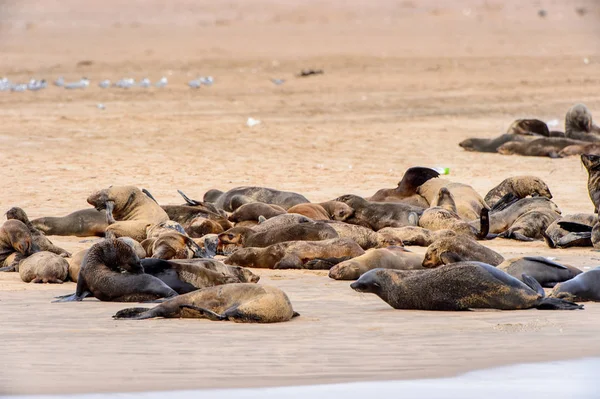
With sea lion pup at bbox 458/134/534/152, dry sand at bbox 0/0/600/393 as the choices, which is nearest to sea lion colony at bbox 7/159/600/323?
dry sand at bbox 0/0/600/393

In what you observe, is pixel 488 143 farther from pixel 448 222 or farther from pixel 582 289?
A: pixel 582 289

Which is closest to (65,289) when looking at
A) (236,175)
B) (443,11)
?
(236,175)

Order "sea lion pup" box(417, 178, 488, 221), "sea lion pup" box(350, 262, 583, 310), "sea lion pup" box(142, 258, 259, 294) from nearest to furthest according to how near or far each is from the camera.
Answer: "sea lion pup" box(350, 262, 583, 310)
"sea lion pup" box(142, 258, 259, 294)
"sea lion pup" box(417, 178, 488, 221)

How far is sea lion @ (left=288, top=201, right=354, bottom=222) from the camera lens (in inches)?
410

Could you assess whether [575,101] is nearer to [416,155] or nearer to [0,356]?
[416,155]

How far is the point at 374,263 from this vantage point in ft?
26.4

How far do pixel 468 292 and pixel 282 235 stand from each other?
9.20 feet

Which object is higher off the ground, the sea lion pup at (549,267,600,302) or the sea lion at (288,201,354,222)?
the sea lion at (288,201,354,222)

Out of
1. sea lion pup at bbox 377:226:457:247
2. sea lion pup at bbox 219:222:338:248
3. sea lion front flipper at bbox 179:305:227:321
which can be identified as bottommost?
sea lion front flipper at bbox 179:305:227:321

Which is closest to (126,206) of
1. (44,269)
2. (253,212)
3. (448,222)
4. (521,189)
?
(253,212)

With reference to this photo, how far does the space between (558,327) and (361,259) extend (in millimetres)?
2384

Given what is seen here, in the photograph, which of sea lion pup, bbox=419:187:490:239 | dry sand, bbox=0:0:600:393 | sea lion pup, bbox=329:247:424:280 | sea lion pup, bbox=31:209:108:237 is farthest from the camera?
sea lion pup, bbox=31:209:108:237

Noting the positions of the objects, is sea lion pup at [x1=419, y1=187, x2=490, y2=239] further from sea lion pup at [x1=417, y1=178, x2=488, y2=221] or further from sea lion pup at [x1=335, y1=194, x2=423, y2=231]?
sea lion pup at [x1=417, y1=178, x2=488, y2=221]

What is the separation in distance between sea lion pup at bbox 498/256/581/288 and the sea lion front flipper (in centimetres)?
206
